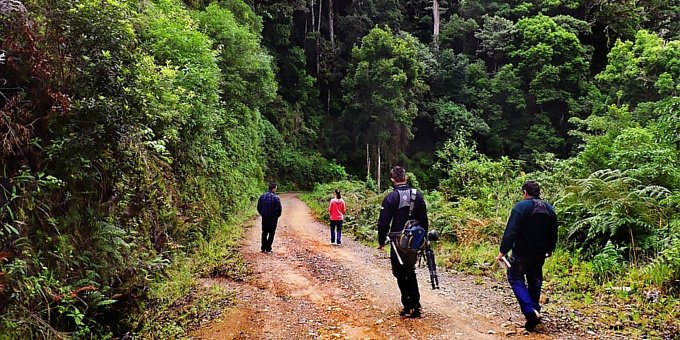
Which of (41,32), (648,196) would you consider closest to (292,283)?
(41,32)

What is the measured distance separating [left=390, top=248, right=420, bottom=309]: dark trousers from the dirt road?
8.8 inches

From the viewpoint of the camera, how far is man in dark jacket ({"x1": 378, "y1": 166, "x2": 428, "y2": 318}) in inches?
211

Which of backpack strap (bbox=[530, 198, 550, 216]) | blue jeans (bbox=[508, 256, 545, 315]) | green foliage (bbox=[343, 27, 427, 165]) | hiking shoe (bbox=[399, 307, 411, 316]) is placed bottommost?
hiking shoe (bbox=[399, 307, 411, 316])

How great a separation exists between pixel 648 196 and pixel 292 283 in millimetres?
6483

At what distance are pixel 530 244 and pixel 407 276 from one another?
1.45 m

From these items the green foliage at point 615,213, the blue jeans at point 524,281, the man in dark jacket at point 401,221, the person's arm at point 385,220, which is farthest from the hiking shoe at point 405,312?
the green foliage at point 615,213

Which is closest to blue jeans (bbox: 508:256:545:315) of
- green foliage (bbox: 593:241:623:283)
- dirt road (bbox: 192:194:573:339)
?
dirt road (bbox: 192:194:573:339)

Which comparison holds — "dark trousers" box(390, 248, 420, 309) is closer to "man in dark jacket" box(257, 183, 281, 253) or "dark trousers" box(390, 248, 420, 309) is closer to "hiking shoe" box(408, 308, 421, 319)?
"hiking shoe" box(408, 308, 421, 319)

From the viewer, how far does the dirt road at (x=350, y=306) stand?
5.06 meters

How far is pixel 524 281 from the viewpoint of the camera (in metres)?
5.00

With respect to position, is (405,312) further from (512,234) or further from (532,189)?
(532,189)

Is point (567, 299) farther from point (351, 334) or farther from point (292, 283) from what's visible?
point (292, 283)

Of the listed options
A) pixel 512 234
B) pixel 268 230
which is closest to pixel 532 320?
pixel 512 234

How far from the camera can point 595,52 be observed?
37188 mm
